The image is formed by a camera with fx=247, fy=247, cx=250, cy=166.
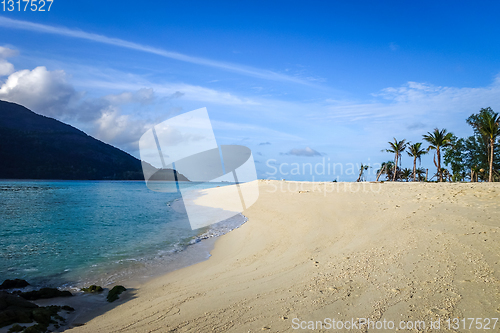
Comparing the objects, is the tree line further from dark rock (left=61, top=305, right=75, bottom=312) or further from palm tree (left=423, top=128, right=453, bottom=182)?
dark rock (left=61, top=305, right=75, bottom=312)

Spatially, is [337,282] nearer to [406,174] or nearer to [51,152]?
[406,174]

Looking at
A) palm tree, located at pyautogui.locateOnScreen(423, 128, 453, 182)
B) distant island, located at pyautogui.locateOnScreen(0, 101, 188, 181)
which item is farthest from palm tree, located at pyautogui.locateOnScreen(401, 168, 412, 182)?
distant island, located at pyautogui.locateOnScreen(0, 101, 188, 181)

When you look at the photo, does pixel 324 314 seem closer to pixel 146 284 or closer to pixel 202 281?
pixel 202 281

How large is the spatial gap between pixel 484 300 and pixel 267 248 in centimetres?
523

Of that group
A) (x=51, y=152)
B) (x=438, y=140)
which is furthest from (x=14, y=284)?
(x=51, y=152)

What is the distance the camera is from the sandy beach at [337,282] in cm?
365

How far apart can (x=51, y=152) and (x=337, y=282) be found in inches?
4783

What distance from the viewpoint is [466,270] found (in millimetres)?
4762

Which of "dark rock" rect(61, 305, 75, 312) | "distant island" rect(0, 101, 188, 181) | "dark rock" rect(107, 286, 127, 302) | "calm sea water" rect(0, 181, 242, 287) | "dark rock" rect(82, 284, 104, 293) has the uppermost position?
"distant island" rect(0, 101, 188, 181)

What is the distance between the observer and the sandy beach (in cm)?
365

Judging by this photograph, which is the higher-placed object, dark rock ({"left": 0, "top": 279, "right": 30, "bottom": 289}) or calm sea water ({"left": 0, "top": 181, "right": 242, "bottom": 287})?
dark rock ({"left": 0, "top": 279, "right": 30, "bottom": 289})

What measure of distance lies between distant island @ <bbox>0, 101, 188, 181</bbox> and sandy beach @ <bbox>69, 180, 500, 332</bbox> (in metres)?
109

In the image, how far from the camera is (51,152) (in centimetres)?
9650

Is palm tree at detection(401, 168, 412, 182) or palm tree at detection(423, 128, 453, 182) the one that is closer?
palm tree at detection(423, 128, 453, 182)
